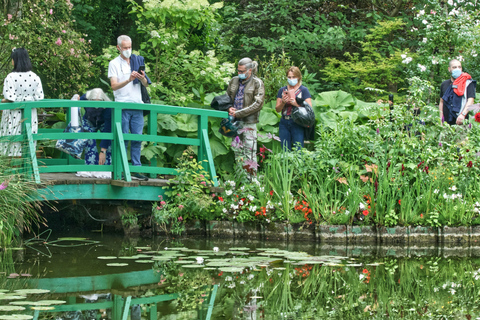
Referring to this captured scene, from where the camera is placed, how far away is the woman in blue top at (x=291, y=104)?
802 cm

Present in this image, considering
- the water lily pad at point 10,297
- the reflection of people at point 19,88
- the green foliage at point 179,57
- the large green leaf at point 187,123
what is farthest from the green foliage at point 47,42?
the water lily pad at point 10,297

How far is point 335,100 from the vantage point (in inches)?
380

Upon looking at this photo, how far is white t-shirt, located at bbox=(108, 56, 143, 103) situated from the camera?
7512 millimetres

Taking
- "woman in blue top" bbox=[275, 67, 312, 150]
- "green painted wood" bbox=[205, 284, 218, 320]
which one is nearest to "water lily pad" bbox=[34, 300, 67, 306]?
"green painted wood" bbox=[205, 284, 218, 320]

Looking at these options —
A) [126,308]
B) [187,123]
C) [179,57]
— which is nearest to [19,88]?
[187,123]

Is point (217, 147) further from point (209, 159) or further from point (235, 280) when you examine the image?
point (235, 280)

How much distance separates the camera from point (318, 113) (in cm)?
948

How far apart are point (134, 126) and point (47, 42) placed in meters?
4.38

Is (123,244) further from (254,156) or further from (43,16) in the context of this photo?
(43,16)

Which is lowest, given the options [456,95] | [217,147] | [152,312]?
[152,312]

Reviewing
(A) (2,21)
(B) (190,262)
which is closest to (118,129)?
(B) (190,262)

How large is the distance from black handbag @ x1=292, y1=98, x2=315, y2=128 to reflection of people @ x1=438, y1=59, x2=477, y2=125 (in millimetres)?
1972

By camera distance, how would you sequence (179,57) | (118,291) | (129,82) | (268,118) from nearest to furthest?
(118,291), (129,82), (268,118), (179,57)

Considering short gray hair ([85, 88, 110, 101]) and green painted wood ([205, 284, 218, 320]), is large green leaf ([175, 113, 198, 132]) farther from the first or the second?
green painted wood ([205, 284, 218, 320])
